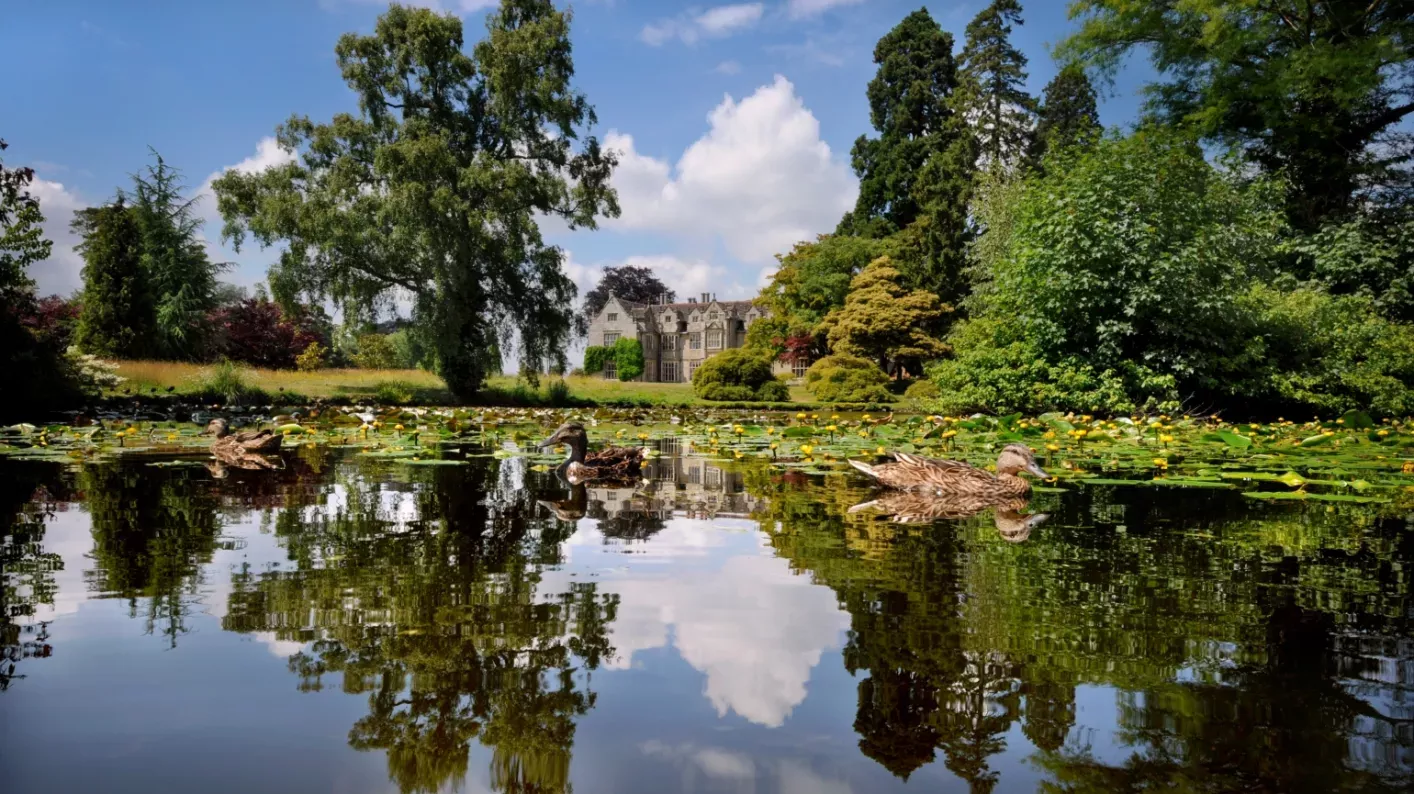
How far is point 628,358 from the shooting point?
2827 inches

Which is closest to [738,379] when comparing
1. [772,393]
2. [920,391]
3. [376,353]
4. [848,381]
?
[772,393]

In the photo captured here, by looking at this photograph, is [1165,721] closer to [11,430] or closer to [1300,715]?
[1300,715]

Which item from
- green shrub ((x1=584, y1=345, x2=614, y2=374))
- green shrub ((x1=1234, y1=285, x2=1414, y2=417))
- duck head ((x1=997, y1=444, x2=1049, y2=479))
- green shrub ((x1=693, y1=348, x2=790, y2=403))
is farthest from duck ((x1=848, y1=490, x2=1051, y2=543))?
green shrub ((x1=584, y1=345, x2=614, y2=374))

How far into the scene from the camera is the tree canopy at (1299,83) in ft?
66.0

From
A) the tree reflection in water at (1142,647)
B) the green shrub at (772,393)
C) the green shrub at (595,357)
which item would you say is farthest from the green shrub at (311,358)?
the tree reflection in water at (1142,647)

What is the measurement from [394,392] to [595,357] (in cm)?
4557

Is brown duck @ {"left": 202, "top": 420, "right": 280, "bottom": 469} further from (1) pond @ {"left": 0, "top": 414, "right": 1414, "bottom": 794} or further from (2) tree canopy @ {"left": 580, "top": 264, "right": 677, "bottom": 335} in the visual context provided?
(2) tree canopy @ {"left": 580, "top": 264, "right": 677, "bottom": 335}

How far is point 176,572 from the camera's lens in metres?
3.54

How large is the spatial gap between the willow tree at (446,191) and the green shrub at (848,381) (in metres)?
11.7

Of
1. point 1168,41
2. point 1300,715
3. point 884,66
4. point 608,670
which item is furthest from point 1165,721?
point 884,66

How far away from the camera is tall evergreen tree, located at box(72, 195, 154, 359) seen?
26.1m

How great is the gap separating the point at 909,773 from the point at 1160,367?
55.3 feet

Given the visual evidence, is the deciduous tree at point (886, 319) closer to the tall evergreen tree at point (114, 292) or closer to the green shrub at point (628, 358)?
the tall evergreen tree at point (114, 292)

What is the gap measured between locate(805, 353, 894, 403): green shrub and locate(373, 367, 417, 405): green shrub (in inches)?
638
